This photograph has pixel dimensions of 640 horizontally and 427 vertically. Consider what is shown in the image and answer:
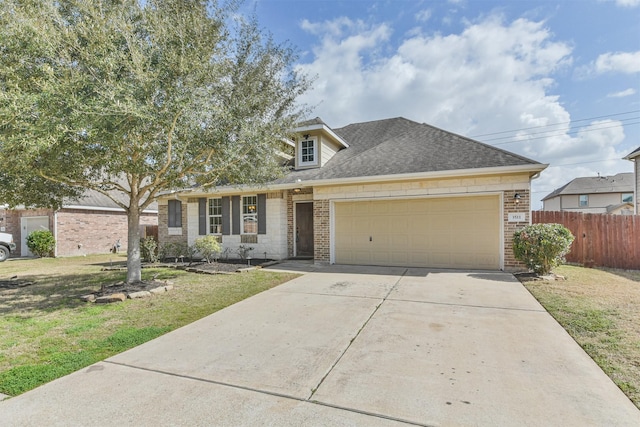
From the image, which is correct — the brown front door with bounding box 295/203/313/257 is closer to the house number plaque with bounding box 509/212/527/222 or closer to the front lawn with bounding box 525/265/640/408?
the house number plaque with bounding box 509/212/527/222

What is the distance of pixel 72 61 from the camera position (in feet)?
17.5

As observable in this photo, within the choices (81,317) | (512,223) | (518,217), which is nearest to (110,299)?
(81,317)

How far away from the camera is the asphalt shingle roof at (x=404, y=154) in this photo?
9.35 m

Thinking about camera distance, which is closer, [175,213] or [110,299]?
[110,299]

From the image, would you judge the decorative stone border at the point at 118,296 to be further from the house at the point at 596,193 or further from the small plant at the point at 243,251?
the house at the point at 596,193

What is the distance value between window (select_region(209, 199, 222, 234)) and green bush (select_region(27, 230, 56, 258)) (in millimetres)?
9256

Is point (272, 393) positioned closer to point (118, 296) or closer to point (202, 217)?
point (118, 296)

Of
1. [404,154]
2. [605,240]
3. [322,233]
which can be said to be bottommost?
[605,240]

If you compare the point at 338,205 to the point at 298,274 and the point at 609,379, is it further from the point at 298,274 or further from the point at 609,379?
the point at 609,379

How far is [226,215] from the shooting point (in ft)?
41.2

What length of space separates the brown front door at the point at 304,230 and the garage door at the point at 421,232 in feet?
5.45

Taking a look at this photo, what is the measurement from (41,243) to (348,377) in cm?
1847

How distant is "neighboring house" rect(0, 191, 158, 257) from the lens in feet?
52.8

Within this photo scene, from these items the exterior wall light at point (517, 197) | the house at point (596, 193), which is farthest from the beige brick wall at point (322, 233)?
the house at point (596, 193)
